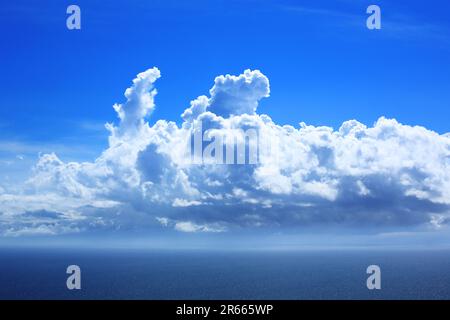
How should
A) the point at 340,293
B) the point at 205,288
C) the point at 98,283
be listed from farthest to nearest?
the point at 98,283 → the point at 205,288 → the point at 340,293

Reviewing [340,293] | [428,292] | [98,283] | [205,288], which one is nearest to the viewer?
[340,293]

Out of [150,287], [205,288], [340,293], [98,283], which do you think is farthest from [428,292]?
[98,283]
